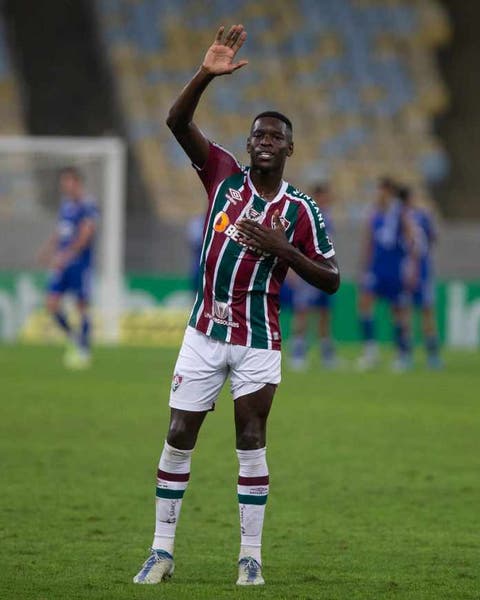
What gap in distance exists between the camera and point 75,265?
17906 mm

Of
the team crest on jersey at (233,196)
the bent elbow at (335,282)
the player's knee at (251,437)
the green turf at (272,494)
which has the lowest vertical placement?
the green turf at (272,494)

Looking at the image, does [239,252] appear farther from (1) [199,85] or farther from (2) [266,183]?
(1) [199,85]

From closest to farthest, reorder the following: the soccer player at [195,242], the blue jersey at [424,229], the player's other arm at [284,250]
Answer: the player's other arm at [284,250], the blue jersey at [424,229], the soccer player at [195,242]

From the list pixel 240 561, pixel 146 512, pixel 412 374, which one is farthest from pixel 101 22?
pixel 240 561

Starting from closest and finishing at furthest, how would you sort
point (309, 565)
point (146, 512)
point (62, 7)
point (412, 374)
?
1. point (309, 565)
2. point (146, 512)
3. point (412, 374)
4. point (62, 7)

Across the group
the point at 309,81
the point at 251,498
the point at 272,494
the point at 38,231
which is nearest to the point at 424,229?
the point at 38,231

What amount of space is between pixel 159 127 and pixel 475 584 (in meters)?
20.3

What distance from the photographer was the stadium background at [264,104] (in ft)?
74.2

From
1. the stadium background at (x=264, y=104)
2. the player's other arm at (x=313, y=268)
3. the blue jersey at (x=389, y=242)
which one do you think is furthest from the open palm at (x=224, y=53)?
the stadium background at (x=264, y=104)

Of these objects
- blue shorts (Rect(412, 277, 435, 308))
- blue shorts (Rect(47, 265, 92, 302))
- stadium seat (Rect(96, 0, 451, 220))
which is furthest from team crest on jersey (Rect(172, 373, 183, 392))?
stadium seat (Rect(96, 0, 451, 220))

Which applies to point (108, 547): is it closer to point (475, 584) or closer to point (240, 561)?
point (240, 561)

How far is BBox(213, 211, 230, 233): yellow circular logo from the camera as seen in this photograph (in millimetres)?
6023

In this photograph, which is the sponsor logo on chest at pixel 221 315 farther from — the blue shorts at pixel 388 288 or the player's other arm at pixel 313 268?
the blue shorts at pixel 388 288

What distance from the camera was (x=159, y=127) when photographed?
2567 centimetres
